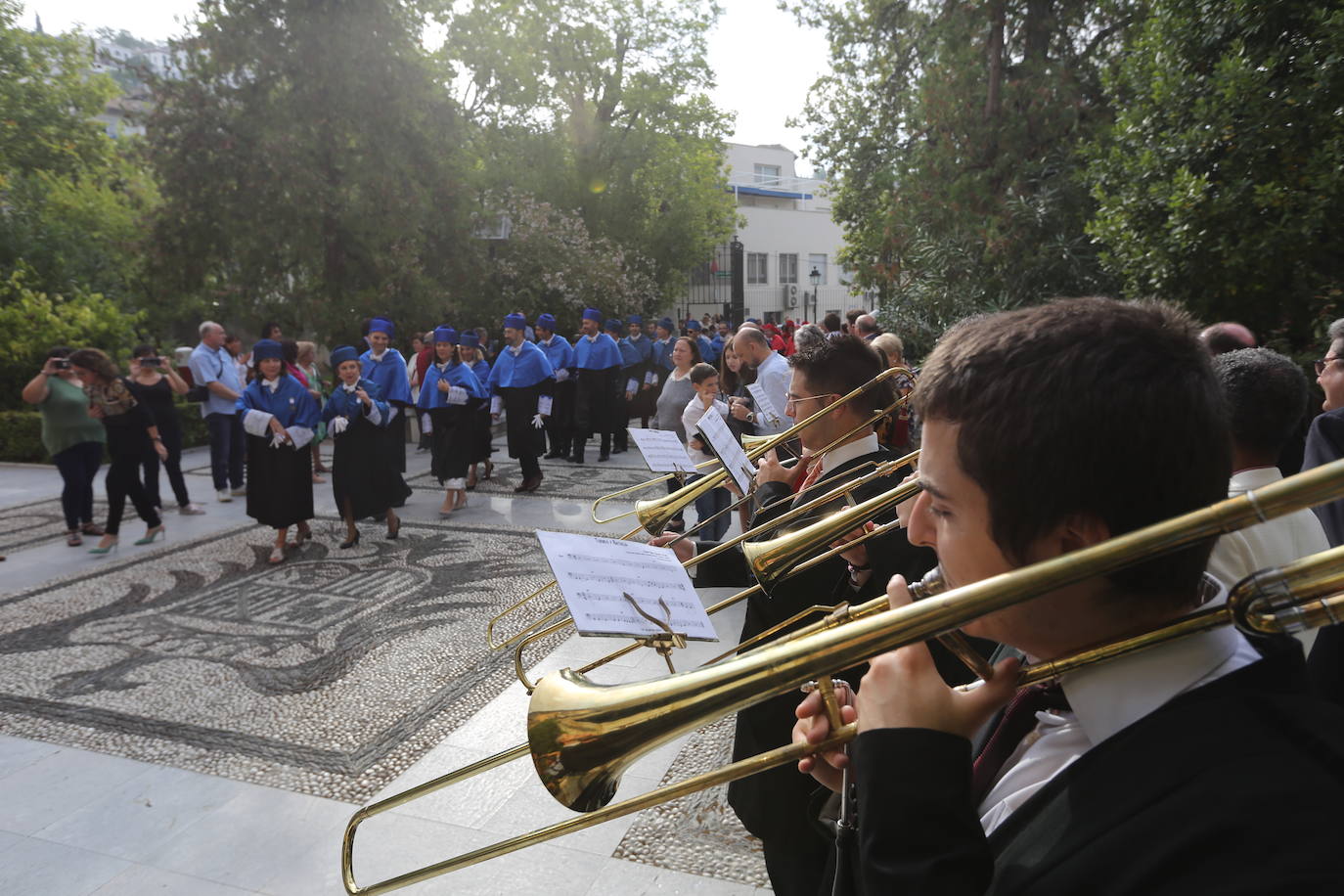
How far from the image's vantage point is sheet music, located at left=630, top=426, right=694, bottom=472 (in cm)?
436

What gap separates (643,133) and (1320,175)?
25.5 m

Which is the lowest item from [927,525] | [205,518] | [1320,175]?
[205,518]

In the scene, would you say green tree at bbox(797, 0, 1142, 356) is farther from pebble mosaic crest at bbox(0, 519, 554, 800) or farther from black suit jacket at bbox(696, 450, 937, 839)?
black suit jacket at bbox(696, 450, 937, 839)

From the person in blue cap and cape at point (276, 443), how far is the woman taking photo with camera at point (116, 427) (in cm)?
110

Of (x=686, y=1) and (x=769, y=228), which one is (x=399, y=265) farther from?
(x=769, y=228)

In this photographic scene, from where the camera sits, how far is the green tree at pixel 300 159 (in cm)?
1449

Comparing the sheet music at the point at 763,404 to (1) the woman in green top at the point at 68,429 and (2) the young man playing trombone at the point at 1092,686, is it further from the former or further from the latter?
(1) the woman in green top at the point at 68,429

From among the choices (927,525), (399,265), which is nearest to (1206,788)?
(927,525)

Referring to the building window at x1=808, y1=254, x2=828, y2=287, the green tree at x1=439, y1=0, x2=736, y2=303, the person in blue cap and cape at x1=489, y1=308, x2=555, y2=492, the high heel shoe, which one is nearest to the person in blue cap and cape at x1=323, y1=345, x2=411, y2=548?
the high heel shoe

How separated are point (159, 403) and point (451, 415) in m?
2.86

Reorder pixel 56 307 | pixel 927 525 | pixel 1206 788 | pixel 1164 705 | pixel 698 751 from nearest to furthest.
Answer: pixel 1206 788 < pixel 1164 705 < pixel 927 525 < pixel 698 751 < pixel 56 307

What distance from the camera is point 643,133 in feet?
92.4

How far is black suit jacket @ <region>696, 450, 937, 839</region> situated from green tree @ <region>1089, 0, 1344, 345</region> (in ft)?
13.6

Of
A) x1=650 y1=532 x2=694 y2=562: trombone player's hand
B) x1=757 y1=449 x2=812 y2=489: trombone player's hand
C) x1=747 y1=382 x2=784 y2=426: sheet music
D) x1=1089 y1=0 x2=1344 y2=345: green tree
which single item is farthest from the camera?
x1=747 y1=382 x2=784 y2=426: sheet music
